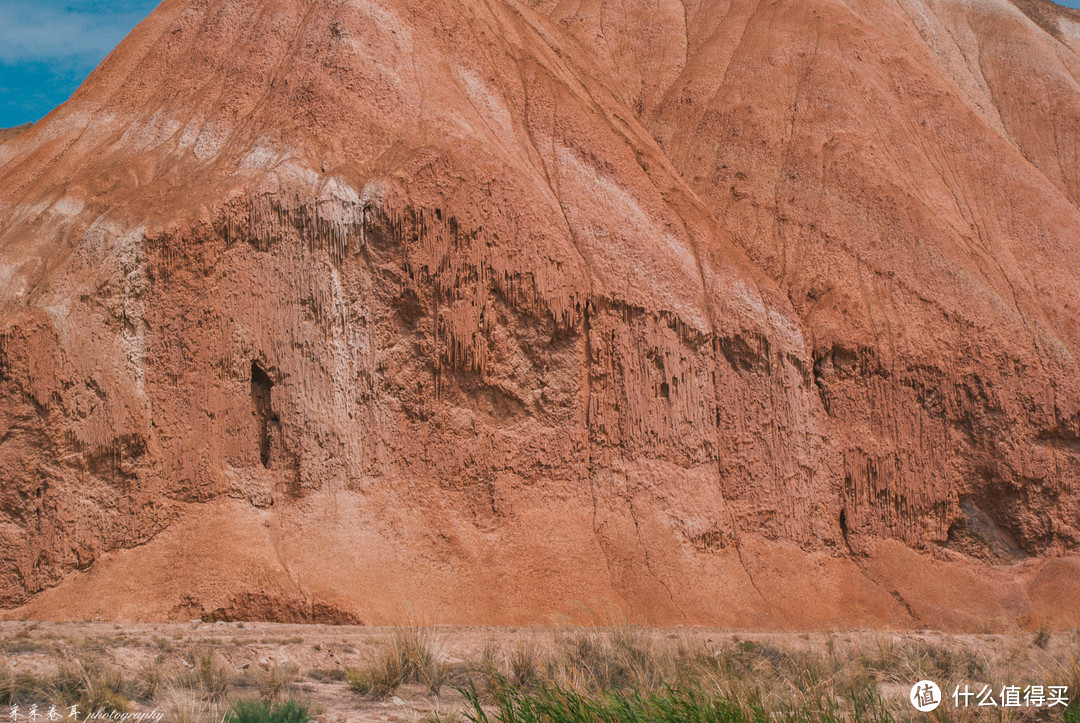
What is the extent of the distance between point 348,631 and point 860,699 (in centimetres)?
830

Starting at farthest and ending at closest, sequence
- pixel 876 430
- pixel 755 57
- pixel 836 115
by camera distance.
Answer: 1. pixel 755 57
2. pixel 836 115
3. pixel 876 430

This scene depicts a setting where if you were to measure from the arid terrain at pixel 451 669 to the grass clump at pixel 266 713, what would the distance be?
21 cm

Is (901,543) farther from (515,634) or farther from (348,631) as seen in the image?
(348,631)

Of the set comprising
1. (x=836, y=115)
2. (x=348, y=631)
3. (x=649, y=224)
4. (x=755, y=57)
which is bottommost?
(x=348, y=631)

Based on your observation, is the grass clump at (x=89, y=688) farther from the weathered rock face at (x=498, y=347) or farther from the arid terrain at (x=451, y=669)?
the weathered rock face at (x=498, y=347)

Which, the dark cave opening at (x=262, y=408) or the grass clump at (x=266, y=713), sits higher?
the dark cave opening at (x=262, y=408)

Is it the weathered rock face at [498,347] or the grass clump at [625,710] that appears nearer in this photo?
the grass clump at [625,710]

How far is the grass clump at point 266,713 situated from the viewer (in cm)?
685

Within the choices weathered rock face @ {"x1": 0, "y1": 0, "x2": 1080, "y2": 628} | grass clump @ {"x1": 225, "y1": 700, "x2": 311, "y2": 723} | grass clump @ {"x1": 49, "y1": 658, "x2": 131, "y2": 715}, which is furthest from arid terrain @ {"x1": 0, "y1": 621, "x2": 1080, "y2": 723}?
weathered rock face @ {"x1": 0, "y1": 0, "x2": 1080, "y2": 628}

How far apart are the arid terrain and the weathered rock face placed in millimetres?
3384

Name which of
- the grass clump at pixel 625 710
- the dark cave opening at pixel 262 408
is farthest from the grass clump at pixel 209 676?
the dark cave opening at pixel 262 408

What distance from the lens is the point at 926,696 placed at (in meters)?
7.64

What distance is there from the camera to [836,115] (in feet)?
83.9

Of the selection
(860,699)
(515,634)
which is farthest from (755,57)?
(860,699)
